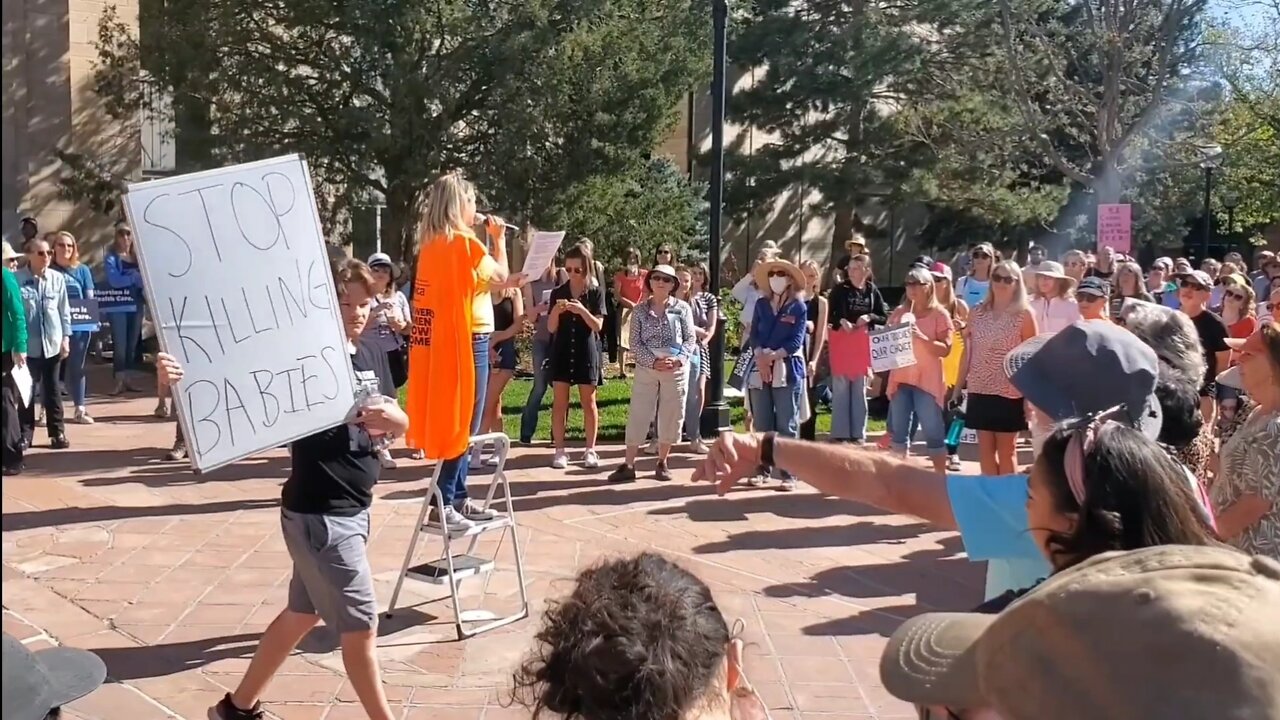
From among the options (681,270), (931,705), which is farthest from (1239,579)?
(681,270)

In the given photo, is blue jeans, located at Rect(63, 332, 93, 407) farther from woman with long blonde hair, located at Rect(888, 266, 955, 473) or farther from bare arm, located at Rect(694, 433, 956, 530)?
bare arm, located at Rect(694, 433, 956, 530)

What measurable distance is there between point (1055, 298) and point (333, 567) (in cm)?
672

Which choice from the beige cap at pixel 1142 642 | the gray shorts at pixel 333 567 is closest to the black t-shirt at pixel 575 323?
the gray shorts at pixel 333 567

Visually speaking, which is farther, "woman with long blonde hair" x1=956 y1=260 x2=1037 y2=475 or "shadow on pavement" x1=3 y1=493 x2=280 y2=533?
"woman with long blonde hair" x1=956 y1=260 x2=1037 y2=475

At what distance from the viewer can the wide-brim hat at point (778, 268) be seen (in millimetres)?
9258

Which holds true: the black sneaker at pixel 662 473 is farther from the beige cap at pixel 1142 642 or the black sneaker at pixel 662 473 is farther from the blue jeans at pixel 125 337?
the beige cap at pixel 1142 642

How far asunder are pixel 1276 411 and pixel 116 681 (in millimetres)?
4675

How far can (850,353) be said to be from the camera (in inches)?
379

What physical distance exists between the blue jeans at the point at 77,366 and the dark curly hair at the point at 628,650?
10.6 m

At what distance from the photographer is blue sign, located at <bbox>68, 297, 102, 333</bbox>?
1122 cm

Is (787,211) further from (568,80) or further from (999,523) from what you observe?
(999,523)

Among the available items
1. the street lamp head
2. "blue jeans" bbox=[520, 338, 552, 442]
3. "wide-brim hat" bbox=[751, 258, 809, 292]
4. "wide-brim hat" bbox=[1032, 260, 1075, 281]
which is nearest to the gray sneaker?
"blue jeans" bbox=[520, 338, 552, 442]

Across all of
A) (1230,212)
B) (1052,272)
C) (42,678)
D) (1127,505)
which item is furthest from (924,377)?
(1230,212)

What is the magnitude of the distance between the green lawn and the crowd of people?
2.96 feet
